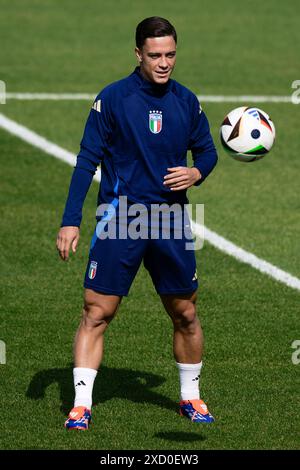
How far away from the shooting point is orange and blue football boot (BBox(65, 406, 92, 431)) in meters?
8.40

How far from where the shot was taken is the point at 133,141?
330 inches

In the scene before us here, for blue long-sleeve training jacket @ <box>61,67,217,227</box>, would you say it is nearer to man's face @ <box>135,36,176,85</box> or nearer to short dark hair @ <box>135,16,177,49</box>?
man's face @ <box>135,36,176,85</box>

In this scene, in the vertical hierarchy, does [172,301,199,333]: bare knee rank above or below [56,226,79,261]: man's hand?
below

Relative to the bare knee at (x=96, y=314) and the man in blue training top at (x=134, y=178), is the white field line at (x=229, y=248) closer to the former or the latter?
the man in blue training top at (x=134, y=178)

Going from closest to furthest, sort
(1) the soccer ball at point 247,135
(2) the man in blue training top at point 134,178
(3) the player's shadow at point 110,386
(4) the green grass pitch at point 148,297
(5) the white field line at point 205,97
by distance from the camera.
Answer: (2) the man in blue training top at point 134,178
(4) the green grass pitch at point 148,297
(3) the player's shadow at point 110,386
(1) the soccer ball at point 247,135
(5) the white field line at point 205,97

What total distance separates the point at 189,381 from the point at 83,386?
0.79 m

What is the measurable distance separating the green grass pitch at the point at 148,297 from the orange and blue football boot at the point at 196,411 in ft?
0.27

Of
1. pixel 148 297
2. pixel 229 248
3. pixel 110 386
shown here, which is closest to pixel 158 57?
pixel 110 386

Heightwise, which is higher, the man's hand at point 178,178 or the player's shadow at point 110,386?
the man's hand at point 178,178

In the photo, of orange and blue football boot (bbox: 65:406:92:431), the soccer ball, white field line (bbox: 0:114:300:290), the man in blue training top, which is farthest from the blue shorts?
white field line (bbox: 0:114:300:290)

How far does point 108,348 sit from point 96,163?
7.65ft

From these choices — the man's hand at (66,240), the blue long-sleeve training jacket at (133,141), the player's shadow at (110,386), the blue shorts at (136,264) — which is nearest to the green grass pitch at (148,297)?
the player's shadow at (110,386)

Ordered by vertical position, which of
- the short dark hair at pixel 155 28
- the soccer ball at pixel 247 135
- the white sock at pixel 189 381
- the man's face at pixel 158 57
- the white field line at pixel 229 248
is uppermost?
the short dark hair at pixel 155 28

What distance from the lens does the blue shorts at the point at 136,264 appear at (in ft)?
27.7
